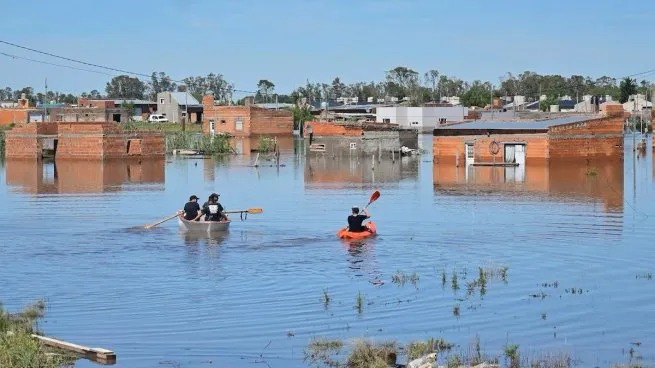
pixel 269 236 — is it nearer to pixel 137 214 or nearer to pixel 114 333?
pixel 137 214

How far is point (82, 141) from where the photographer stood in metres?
87.0

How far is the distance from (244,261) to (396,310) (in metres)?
8.45

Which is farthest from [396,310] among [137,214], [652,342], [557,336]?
[137,214]

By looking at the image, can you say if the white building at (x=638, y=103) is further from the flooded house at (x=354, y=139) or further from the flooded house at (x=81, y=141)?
the flooded house at (x=81, y=141)

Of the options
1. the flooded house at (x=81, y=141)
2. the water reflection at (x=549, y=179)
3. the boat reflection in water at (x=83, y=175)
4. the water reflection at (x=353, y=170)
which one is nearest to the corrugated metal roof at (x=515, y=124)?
the water reflection at (x=549, y=179)

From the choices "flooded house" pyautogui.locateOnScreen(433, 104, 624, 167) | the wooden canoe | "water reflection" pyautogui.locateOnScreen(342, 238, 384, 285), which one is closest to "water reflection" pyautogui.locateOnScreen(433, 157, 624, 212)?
"flooded house" pyautogui.locateOnScreen(433, 104, 624, 167)

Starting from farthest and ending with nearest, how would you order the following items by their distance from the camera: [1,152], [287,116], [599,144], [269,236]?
[287,116] < [1,152] < [599,144] < [269,236]

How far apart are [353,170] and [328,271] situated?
4694cm

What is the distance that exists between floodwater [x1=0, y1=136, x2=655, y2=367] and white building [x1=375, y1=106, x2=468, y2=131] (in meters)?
93.0

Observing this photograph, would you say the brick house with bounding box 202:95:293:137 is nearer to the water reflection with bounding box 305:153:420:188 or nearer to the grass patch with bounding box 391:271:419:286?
the water reflection with bounding box 305:153:420:188

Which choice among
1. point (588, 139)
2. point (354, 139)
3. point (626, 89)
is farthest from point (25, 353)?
point (626, 89)

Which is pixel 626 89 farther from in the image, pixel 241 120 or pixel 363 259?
pixel 363 259

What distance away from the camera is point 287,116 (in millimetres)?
139250

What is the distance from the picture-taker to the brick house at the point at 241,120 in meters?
133
